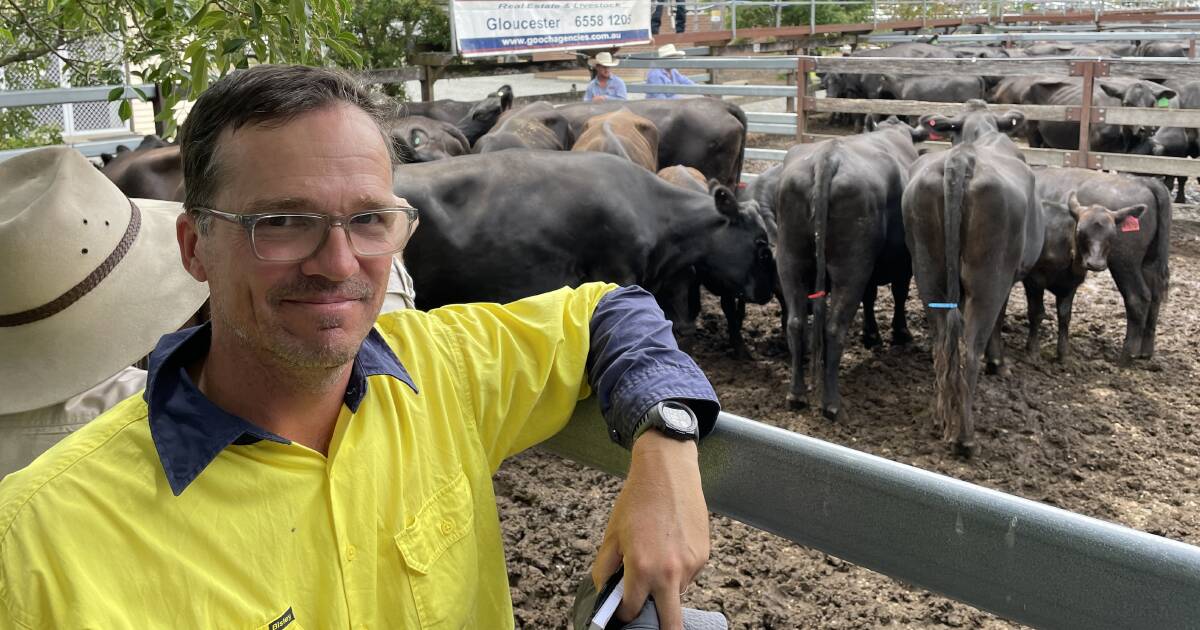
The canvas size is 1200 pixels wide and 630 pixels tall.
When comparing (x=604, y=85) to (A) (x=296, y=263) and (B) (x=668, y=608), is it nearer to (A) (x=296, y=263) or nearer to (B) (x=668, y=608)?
(A) (x=296, y=263)

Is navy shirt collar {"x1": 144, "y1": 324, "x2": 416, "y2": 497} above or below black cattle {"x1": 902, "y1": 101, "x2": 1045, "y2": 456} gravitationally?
above

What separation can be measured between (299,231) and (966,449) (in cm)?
492

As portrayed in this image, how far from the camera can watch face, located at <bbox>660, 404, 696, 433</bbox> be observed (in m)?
1.55

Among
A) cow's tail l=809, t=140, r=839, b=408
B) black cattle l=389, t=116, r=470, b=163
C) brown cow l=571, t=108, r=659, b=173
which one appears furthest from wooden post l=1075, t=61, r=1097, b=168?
black cattle l=389, t=116, r=470, b=163

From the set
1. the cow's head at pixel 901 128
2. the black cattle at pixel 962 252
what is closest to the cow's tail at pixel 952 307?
the black cattle at pixel 962 252

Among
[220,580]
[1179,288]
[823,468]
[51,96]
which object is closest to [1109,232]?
[1179,288]

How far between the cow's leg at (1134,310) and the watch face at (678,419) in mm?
6386

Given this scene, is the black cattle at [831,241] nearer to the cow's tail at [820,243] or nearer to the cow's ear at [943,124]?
the cow's tail at [820,243]

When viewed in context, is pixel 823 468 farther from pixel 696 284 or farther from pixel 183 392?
pixel 696 284

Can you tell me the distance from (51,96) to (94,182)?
248 inches

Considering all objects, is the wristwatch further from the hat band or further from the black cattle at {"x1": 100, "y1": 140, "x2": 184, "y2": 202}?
the black cattle at {"x1": 100, "y1": 140, "x2": 184, "y2": 202}

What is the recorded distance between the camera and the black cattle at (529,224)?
5934 millimetres

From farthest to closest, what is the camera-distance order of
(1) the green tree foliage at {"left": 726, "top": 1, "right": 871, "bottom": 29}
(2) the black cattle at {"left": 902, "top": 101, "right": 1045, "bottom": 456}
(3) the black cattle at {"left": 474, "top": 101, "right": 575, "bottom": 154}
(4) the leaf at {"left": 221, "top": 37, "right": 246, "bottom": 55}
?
(1) the green tree foliage at {"left": 726, "top": 1, "right": 871, "bottom": 29} → (3) the black cattle at {"left": 474, "top": 101, "right": 575, "bottom": 154} → (2) the black cattle at {"left": 902, "top": 101, "right": 1045, "bottom": 456} → (4) the leaf at {"left": 221, "top": 37, "right": 246, "bottom": 55}

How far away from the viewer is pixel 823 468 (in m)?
1.40
